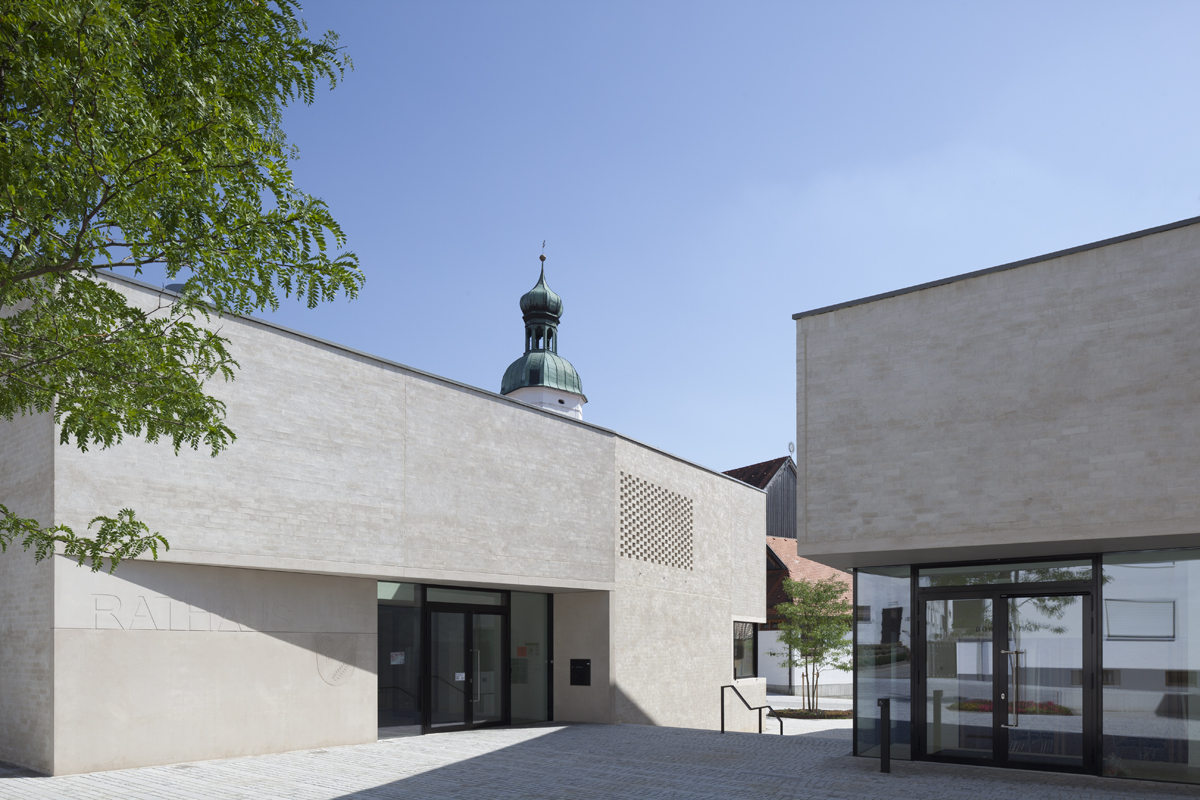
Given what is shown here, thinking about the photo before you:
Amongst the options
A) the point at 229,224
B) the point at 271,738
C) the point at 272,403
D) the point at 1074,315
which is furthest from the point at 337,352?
the point at 1074,315

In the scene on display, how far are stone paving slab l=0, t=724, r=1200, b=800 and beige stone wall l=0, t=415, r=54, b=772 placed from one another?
1.91ft

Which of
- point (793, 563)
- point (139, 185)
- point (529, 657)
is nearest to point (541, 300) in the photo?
point (793, 563)

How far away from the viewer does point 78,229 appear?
6.14 meters

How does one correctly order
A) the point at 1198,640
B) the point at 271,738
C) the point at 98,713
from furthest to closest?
the point at 271,738
the point at 98,713
the point at 1198,640

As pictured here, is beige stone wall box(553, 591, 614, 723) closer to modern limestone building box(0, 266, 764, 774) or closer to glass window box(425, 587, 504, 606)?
modern limestone building box(0, 266, 764, 774)

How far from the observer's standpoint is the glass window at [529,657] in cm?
1922

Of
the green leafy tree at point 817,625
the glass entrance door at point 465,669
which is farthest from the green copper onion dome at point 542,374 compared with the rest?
the glass entrance door at point 465,669

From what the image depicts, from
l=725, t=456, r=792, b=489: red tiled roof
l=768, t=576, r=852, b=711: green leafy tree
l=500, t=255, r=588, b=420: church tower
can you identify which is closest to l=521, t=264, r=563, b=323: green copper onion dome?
l=500, t=255, r=588, b=420: church tower

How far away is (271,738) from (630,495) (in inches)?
352

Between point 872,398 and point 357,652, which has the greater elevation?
point 872,398

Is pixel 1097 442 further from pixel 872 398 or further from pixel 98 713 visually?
pixel 98 713

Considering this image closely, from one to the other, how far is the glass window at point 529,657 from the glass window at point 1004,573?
8721mm

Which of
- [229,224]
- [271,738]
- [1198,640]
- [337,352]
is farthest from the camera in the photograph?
[337,352]

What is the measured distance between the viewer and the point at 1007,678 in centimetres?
1206
